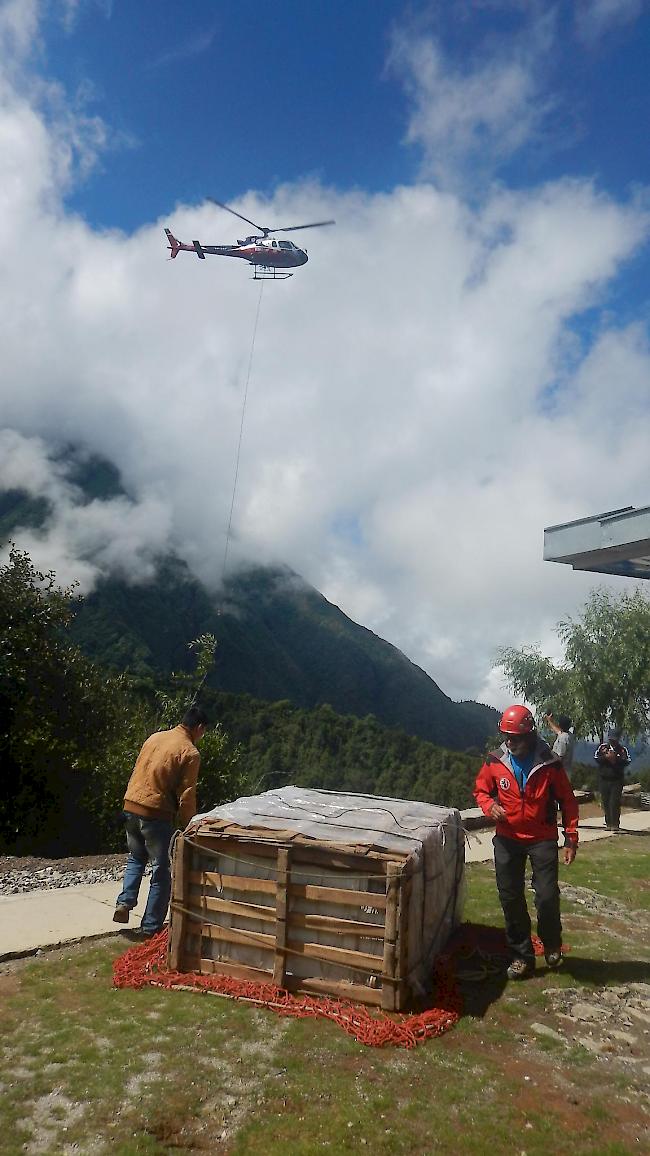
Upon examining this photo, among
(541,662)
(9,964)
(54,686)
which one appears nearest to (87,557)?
(541,662)

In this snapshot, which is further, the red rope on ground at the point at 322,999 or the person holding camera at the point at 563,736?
the person holding camera at the point at 563,736

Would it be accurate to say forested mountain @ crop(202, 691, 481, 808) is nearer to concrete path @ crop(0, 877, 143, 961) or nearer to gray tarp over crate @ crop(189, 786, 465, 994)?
concrete path @ crop(0, 877, 143, 961)

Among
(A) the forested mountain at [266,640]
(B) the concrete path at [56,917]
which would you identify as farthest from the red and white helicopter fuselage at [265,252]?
(A) the forested mountain at [266,640]

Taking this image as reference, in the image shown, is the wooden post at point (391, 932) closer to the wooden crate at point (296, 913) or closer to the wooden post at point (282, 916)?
the wooden crate at point (296, 913)

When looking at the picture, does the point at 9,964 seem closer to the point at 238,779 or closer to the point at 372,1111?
the point at 372,1111

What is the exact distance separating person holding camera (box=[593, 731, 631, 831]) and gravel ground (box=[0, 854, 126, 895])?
7.93 meters

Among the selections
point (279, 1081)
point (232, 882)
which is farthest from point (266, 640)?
point (279, 1081)

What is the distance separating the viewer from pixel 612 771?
12.9 meters

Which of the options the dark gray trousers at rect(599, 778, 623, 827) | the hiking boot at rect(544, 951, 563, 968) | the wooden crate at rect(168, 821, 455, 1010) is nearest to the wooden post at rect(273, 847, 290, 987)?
the wooden crate at rect(168, 821, 455, 1010)

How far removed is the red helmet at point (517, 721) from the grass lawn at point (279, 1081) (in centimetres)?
182

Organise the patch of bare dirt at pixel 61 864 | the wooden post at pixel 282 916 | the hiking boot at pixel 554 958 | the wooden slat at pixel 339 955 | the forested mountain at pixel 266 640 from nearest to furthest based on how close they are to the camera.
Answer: the wooden slat at pixel 339 955, the wooden post at pixel 282 916, the hiking boot at pixel 554 958, the patch of bare dirt at pixel 61 864, the forested mountain at pixel 266 640

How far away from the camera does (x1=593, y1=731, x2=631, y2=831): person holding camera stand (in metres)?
12.7

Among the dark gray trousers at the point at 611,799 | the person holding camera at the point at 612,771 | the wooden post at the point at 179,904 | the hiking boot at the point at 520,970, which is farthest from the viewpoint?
the dark gray trousers at the point at 611,799

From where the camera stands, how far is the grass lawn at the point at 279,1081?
3.46 meters
